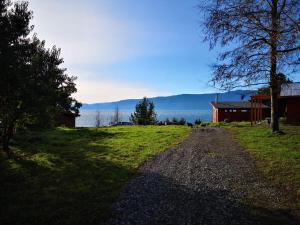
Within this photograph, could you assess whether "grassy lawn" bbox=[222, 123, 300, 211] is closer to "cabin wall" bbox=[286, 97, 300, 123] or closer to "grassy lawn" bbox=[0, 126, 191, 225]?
"grassy lawn" bbox=[0, 126, 191, 225]

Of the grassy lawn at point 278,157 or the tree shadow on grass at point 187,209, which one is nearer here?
the tree shadow on grass at point 187,209

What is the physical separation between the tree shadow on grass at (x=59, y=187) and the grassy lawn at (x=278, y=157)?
17.2ft

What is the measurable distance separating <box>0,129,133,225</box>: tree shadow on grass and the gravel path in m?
0.64

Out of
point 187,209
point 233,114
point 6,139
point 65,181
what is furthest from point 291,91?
point 187,209

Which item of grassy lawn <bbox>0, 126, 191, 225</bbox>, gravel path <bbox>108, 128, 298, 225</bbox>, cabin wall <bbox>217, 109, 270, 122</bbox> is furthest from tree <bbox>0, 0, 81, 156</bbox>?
cabin wall <bbox>217, 109, 270, 122</bbox>

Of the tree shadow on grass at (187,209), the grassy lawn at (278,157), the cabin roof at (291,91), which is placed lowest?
the tree shadow on grass at (187,209)

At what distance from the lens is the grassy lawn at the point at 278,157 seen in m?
10.4

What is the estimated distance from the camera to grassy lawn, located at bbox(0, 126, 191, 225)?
7.57m

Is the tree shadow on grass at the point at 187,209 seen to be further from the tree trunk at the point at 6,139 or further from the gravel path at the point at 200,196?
the tree trunk at the point at 6,139

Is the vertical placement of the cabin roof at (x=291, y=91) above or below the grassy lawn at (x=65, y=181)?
above

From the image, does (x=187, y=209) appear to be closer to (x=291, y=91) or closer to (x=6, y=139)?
(x=6, y=139)

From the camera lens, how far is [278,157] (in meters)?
13.5

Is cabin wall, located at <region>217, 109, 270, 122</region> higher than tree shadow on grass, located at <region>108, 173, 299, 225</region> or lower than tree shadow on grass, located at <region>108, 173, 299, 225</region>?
higher

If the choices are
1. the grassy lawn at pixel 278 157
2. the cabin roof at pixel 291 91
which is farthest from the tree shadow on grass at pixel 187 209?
the cabin roof at pixel 291 91
